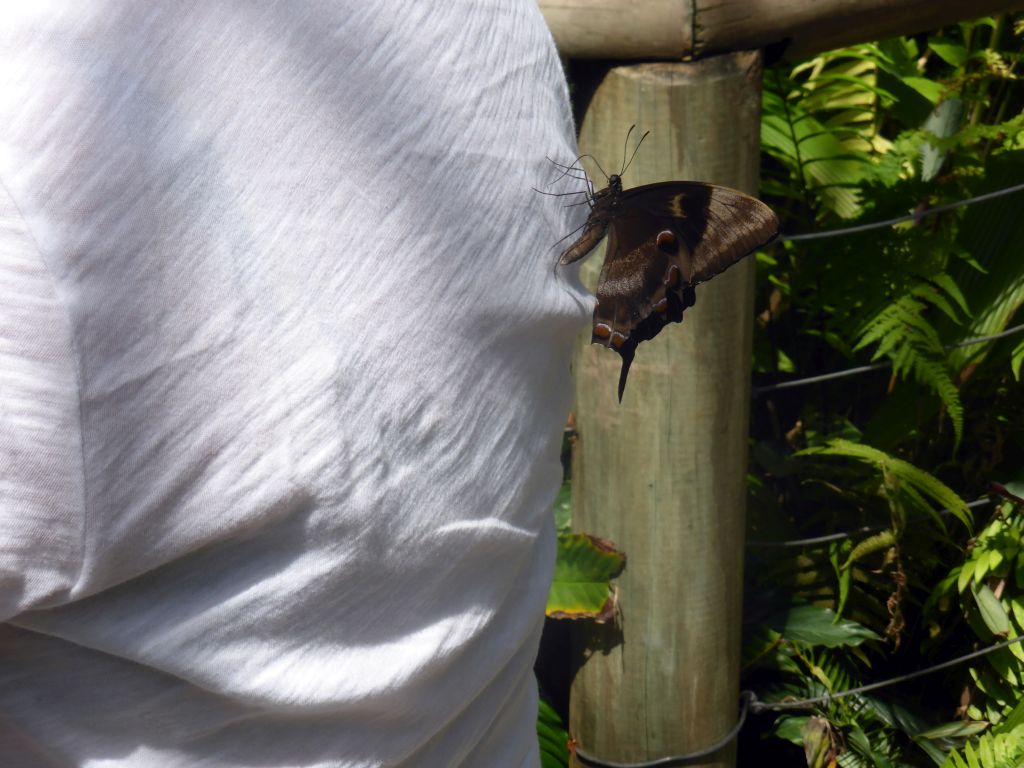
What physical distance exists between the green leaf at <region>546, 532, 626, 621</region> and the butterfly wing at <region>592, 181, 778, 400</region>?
0.73 m

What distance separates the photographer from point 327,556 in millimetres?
591

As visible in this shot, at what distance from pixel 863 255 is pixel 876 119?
1.80 ft

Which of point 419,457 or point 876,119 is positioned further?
point 876,119

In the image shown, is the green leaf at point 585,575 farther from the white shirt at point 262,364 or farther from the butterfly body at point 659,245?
the white shirt at point 262,364

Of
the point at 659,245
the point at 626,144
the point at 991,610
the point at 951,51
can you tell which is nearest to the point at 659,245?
the point at 659,245

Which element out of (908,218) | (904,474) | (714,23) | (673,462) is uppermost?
(714,23)

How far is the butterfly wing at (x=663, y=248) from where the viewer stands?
0.90 meters

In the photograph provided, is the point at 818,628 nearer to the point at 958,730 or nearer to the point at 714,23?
the point at 958,730

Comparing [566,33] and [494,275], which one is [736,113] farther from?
[494,275]

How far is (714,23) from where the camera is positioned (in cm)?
128

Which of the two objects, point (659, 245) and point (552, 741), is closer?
point (659, 245)

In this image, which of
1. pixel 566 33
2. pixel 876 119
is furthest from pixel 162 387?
pixel 876 119

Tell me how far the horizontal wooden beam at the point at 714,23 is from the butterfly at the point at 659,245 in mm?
380

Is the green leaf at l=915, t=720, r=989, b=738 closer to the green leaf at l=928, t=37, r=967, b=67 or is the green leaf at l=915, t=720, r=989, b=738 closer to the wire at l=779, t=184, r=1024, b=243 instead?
the wire at l=779, t=184, r=1024, b=243
